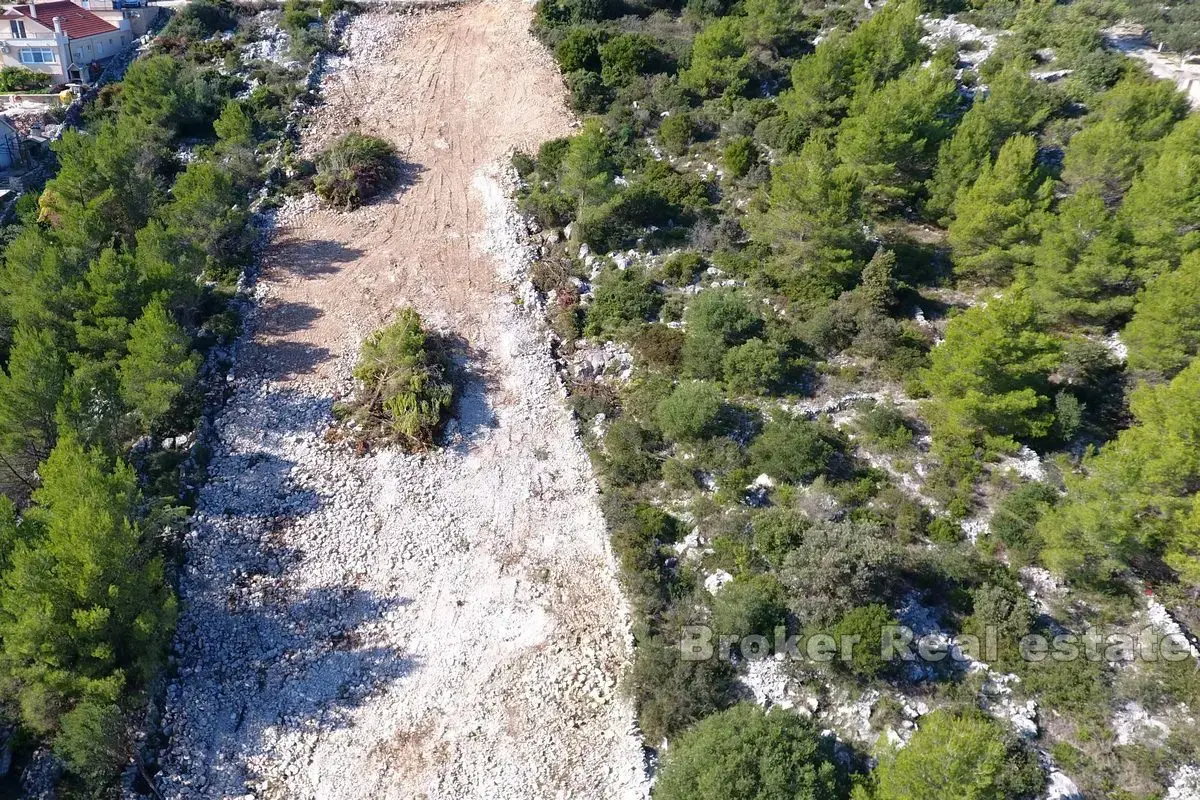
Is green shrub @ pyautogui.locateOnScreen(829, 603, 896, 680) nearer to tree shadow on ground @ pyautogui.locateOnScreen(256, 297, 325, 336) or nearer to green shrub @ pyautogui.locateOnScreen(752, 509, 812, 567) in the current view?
green shrub @ pyautogui.locateOnScreen(752, 509, 812, 567)

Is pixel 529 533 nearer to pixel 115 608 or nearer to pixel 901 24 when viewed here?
pixel 115 608

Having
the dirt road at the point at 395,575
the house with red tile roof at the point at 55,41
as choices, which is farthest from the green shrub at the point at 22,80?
the dirt road at the point at 395,575

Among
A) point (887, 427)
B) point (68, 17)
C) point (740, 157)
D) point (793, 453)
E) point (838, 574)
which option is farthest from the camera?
point (68, 17)

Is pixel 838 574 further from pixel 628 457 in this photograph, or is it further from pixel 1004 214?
pixel 1004 214

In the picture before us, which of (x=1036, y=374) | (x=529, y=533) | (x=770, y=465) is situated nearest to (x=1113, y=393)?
(x=1036, y=374)

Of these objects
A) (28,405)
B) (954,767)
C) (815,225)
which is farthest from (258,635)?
(815,225)
